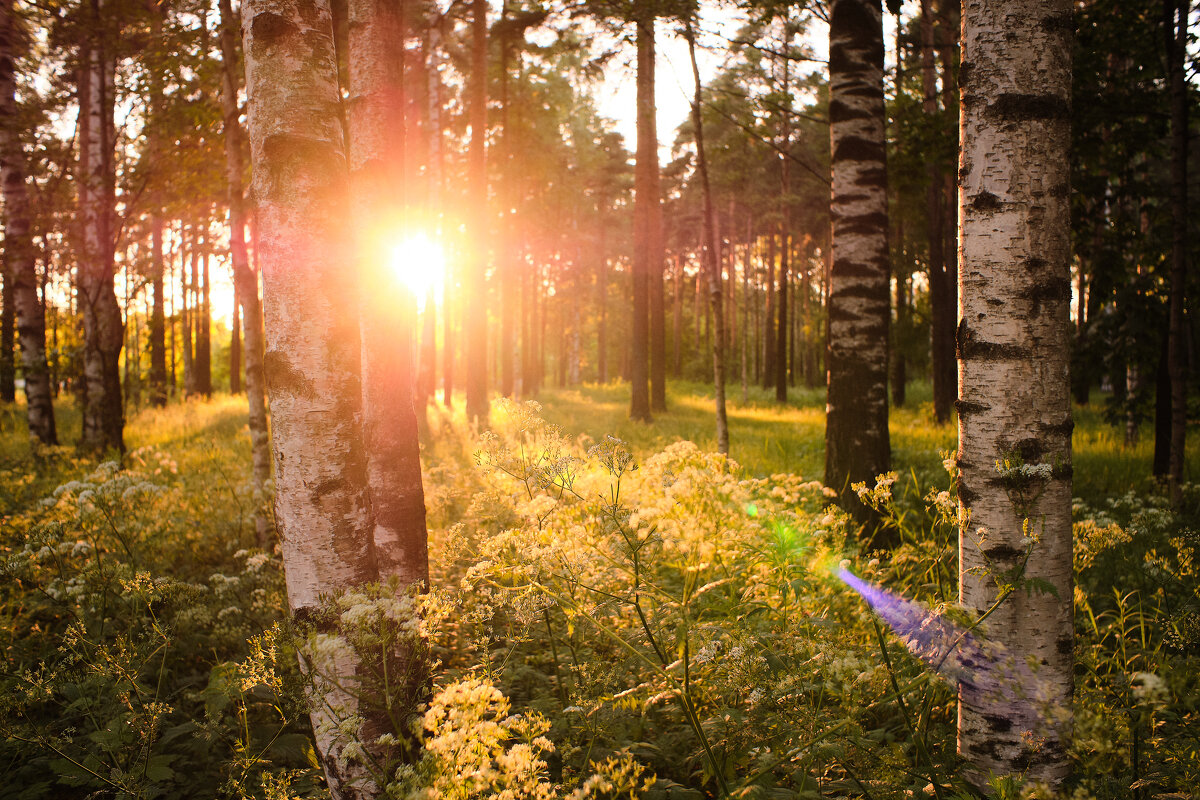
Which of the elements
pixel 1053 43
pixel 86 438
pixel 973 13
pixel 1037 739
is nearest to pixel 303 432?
pixel 1037 739

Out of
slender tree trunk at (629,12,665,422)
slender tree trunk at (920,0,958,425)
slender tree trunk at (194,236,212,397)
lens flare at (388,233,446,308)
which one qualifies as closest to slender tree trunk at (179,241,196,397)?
slender tree trunk at (194,236,212,397)

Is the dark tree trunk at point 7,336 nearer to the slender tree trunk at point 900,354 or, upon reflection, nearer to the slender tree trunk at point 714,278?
the slender tree trunk at point 714,278

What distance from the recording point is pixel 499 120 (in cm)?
1623

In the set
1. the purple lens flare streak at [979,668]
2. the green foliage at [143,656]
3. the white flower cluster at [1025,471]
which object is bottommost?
the green foliage at [143,656]

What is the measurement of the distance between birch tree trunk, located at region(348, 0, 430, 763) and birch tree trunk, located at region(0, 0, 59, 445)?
29.1 feet

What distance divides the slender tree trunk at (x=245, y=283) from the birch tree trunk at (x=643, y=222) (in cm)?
956

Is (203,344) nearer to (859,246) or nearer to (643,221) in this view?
(643,221)

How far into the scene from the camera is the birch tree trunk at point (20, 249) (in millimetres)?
8773

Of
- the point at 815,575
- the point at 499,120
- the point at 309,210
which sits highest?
the point at 499,120

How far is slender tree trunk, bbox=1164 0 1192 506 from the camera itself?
597 centimetres

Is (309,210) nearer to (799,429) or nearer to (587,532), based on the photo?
(587,532)

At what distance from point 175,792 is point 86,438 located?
10236 millimetres

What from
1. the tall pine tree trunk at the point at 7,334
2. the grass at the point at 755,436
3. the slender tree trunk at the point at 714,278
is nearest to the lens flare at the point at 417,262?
the grass at the point at 755,436

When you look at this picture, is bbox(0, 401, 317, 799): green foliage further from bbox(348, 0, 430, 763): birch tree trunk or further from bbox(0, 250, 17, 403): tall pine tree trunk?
bbox(0, 250, 17, 403): tall pine tree trunk
